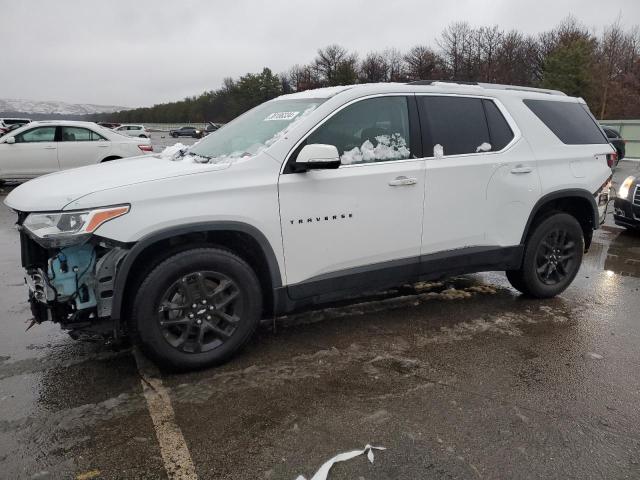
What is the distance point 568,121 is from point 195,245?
3736mm

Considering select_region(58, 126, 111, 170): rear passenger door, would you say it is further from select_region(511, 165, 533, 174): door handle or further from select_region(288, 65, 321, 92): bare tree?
select_region(288, 65, 321, 92): bare tree

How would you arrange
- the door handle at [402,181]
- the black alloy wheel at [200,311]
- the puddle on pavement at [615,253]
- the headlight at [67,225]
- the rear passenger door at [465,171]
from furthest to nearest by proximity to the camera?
the puddle on pavement at [615,253] → the rear passenger door at [465,171] → the door handle at [402,181] → the black alloy wheel at [200,311] → the headlight at [67,225]

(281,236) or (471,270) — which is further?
(471,270)

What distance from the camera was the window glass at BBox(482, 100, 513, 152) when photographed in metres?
4.20

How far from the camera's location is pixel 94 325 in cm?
299

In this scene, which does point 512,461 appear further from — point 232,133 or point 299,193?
point 232,133

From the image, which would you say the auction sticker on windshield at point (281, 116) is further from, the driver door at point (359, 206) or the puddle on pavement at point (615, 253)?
the puddle on pavement at point (615, 253)

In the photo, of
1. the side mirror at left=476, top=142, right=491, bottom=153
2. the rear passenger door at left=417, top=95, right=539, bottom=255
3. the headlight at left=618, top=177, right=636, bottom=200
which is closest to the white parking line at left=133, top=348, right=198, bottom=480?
the rear passenger door at left=417, top=95, right=539, bottom=255

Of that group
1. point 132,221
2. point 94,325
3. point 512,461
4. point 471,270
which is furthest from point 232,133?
point 512,461

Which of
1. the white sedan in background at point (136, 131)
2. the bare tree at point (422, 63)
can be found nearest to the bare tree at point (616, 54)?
the bare tree at point (422, 63)

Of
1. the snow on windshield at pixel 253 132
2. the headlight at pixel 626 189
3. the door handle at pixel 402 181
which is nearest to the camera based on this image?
the snow on windshield at pixel 253 132

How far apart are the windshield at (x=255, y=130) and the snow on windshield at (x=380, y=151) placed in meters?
0.44

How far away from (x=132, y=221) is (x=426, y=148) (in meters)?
2.24

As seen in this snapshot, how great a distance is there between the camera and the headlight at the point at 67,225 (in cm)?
280
